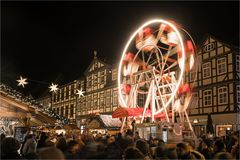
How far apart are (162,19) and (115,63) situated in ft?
90.1

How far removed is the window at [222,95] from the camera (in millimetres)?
31812

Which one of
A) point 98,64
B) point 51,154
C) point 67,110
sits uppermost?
point 98,64

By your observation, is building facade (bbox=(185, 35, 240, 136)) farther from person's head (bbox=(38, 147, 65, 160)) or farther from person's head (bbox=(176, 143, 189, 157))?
person's head (bbox=(38, 147, 65, 160))

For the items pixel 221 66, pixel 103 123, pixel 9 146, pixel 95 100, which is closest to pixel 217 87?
pixel 221 66

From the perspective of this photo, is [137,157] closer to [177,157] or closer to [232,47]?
[177,157]

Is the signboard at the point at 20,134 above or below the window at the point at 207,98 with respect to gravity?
below

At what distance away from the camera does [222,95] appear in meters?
32.3

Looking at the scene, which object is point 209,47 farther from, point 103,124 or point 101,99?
point 101,99

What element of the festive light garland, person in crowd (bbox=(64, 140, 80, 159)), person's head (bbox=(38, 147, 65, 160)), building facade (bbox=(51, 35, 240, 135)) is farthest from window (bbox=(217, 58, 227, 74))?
person's head (bbox=(38, 147, 65, 160))

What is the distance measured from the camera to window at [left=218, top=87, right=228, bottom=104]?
104 ft

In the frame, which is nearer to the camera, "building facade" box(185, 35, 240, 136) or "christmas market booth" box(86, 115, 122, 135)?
"building facade" box(185, 35, 240, 136)

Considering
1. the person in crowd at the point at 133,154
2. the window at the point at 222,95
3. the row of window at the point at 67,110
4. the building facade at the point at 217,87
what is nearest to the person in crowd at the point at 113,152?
the person in crowd at the point at 133,154

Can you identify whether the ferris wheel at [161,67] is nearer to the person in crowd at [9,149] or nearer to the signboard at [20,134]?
the signboard at [20,134]

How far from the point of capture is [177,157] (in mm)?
6781
